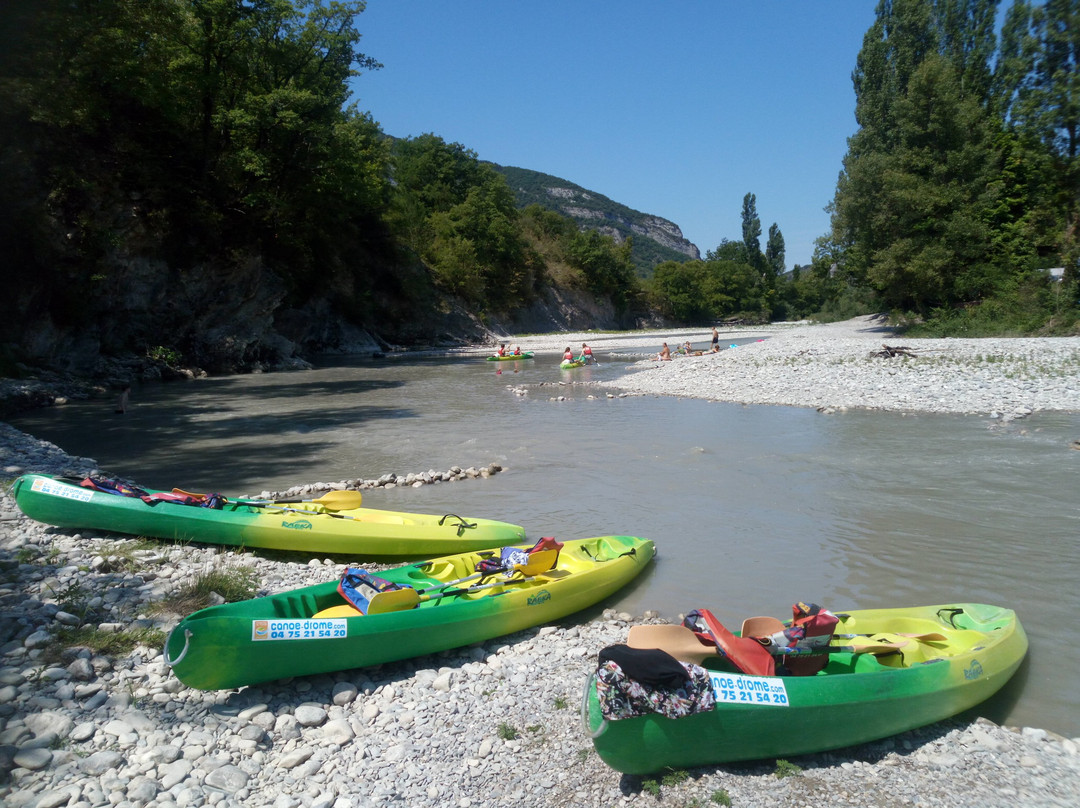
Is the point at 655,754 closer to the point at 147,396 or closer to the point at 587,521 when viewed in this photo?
the point at 587,521

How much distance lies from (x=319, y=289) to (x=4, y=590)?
36057mm

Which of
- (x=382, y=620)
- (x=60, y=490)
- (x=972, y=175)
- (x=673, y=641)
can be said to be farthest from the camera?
(x=972, y=175)

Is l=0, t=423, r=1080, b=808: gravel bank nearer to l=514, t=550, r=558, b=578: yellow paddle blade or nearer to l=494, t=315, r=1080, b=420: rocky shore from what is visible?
l=514, t=550, r=558, b=578: yellow paddle blade

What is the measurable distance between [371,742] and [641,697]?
1.74 metres

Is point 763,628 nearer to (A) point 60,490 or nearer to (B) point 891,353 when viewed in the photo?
(A) point 60,490

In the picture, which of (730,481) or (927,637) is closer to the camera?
(927,637)

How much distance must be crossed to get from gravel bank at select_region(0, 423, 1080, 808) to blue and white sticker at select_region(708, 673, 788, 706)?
45 centimetres

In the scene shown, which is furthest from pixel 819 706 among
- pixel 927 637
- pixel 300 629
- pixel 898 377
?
pixel 898 377

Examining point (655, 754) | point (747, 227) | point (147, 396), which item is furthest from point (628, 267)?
point (655, 754)

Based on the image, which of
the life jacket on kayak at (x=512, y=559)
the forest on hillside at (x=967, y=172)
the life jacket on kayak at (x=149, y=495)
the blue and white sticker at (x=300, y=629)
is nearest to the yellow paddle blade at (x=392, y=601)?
the blue and white sticker at (x=300, y=629)

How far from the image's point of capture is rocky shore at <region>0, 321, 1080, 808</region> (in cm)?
361

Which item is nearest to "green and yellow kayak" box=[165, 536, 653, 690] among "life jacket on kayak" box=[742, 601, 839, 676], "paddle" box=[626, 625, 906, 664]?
"paddle" box=[626, 625, 906, 664]

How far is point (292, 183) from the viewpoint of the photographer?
32250mm

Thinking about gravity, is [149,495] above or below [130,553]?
above
